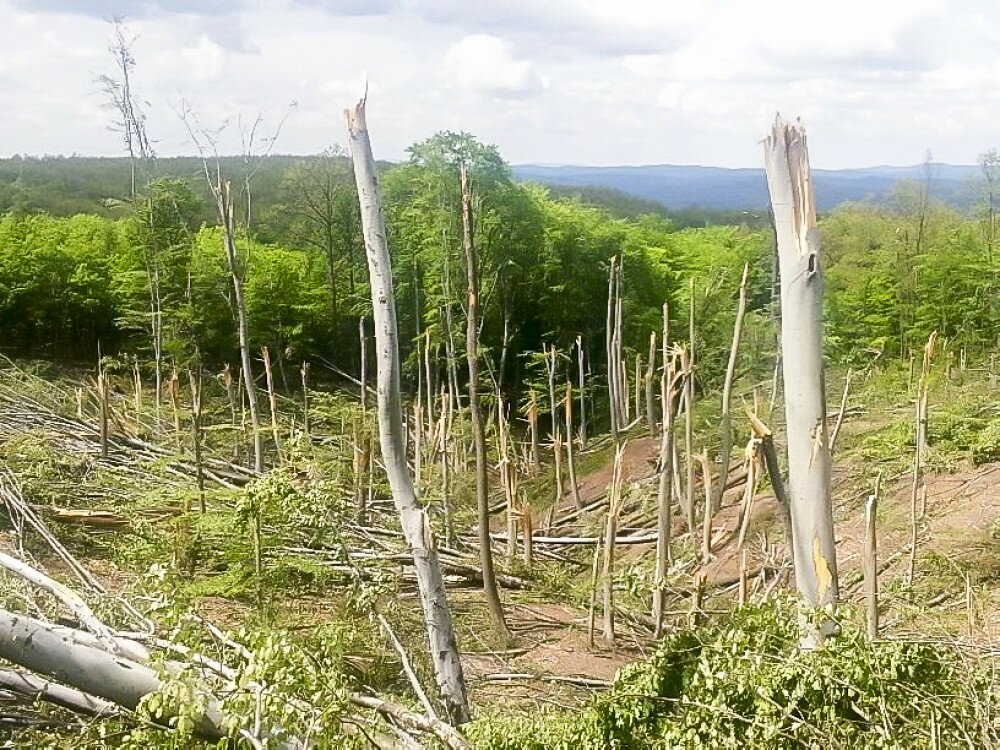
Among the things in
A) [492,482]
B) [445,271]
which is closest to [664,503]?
[492,482]

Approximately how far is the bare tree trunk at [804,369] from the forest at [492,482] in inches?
0.5

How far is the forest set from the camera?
11.4ft

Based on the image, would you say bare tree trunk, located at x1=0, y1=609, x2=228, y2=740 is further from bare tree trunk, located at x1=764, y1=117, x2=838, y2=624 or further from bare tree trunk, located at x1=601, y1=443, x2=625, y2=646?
bare tree trunk, located at x1=601, y1=443, x2=625, y2=646

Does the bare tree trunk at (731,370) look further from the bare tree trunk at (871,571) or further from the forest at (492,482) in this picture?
the bare tree trunk at (871,571)

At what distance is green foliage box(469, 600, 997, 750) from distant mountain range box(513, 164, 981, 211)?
191 centimetres

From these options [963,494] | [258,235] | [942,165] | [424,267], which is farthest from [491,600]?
[258,235]

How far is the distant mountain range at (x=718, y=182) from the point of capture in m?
24.4

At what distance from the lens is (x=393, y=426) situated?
5.35 m

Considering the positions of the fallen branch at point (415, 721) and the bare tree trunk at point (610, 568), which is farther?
the bare tree trunk at point (610, 568)

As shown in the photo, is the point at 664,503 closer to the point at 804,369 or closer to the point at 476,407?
the point at 476,407

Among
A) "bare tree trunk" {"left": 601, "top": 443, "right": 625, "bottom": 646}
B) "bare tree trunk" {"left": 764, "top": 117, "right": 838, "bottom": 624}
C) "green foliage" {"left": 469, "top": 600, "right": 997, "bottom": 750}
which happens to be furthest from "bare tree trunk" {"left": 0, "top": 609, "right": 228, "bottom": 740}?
"bare tree trunk" {"left": 601, "top": 443, "right": 625, "bottom": 646}

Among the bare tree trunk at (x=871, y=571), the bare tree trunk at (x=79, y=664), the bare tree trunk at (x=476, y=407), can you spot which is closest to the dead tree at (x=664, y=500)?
the bare tree trunk at (x=476, y=407)

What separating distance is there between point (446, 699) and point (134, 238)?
17.0m

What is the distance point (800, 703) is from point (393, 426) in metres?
2.92
